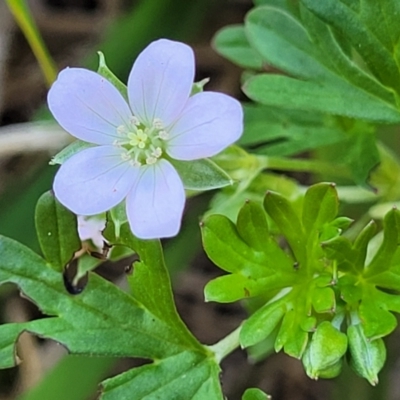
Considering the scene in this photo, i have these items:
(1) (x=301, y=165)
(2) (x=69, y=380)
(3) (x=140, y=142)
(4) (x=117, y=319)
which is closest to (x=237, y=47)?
(1) (x=301, y=165)

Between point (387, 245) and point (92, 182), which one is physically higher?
point (92, 182)

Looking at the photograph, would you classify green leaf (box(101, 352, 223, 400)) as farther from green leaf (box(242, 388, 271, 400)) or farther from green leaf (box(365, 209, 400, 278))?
green leaf (box(365, 209, 400, 278))

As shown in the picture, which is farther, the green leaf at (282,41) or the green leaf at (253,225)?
the green leaf at (282,41)

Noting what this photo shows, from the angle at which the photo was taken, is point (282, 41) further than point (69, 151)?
Yes

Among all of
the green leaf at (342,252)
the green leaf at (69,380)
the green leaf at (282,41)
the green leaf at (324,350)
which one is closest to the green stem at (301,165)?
the green leaf at (282,41)

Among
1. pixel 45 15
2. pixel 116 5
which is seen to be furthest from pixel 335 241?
pixel 45 15

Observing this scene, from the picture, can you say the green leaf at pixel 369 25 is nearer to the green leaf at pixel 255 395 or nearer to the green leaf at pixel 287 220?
the green leaf at pixel 287 220

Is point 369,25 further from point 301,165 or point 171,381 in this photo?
point 171,381
